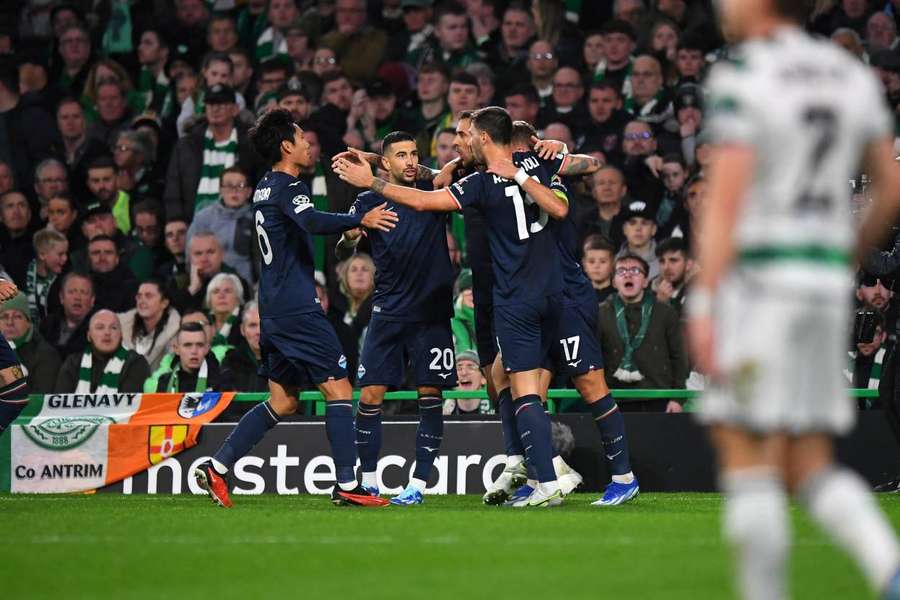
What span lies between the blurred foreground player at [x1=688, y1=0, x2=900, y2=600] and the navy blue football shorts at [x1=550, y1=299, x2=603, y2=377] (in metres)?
5.30

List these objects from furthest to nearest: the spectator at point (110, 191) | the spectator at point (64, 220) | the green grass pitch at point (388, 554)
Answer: the spectator at point (110, 191), the spectator at point (64, 220), the green grass pitch at point (388, 554)

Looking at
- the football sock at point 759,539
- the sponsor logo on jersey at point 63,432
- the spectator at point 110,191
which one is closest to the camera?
the football sock at point 759,539

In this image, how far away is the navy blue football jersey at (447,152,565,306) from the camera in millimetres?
9627

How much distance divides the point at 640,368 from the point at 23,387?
189 inches

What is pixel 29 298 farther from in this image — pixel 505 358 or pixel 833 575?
pixel 833 575

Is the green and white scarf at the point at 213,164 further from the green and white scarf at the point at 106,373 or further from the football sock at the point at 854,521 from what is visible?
the football sock at the point at 854,521

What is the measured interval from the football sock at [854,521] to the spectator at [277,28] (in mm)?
13402

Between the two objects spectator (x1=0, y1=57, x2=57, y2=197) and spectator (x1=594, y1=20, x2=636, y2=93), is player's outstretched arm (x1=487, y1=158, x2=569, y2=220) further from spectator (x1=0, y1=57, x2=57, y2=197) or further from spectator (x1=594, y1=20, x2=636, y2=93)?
spectator (x1=0, y1=57, x2=57, y2=197)

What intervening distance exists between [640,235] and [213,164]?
4.43 meters

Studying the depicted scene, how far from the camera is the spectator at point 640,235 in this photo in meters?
13.7

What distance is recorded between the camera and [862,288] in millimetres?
12906

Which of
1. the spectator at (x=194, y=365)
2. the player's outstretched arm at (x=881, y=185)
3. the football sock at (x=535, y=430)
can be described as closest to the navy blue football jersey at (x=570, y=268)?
the football sock at (x=535, y=430)

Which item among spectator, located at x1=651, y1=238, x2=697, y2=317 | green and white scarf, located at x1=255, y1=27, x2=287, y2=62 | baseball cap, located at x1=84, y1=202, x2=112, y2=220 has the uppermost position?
green and white scarf, located at x1=255, y1=27, x2=287, y2=62

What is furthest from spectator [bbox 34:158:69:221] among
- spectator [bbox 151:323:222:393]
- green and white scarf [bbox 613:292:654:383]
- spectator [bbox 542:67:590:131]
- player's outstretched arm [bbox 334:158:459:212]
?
player's outstretched arm [bbox 334:158:459:212]
